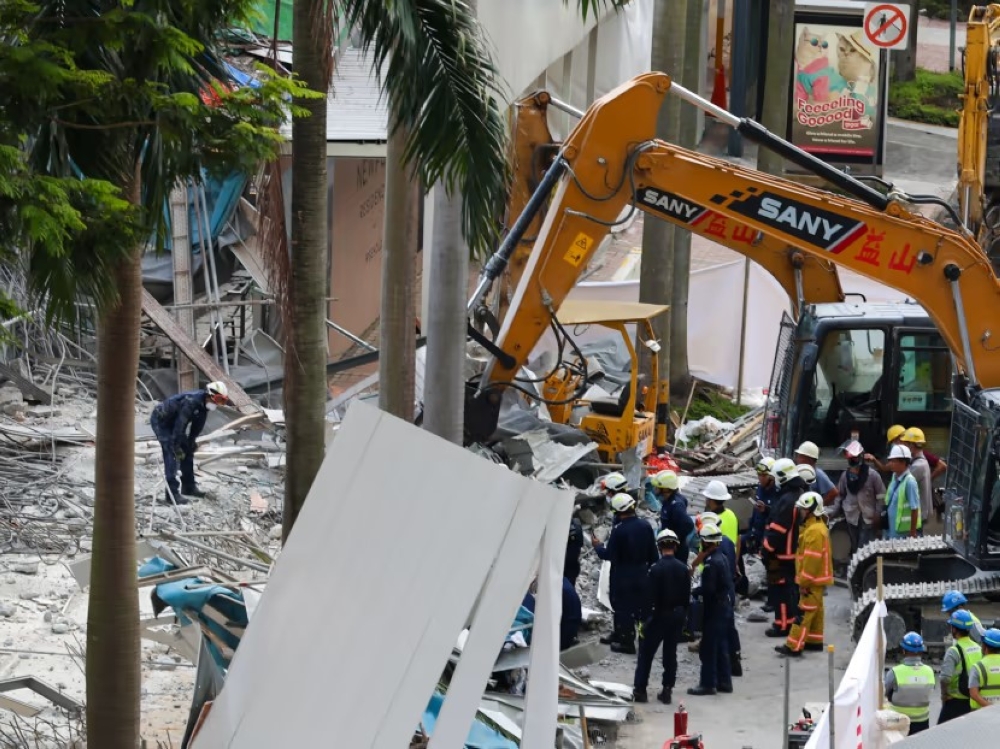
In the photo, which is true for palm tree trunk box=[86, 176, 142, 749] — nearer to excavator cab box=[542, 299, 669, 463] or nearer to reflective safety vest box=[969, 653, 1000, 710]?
reflective safety vest box=[969, 653, 1000, 710]

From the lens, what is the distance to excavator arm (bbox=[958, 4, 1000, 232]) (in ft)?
68.8

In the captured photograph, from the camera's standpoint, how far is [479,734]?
1083 centimetres

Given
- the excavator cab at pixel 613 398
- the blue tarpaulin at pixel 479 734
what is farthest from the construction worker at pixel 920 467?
the blue tarpaulin at pixel 479 734

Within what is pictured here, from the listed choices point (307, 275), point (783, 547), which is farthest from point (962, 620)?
point (307, 275)

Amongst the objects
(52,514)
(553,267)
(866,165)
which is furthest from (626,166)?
(866,165)

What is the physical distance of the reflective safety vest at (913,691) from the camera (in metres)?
11.7

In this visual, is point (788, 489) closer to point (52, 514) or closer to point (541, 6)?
point (52, 514)

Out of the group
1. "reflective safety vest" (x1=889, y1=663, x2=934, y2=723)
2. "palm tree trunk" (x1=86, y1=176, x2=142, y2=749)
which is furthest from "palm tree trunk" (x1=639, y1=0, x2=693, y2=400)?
"palm tree trunk" (x1=86, y1=176, x2=142, y2=749)

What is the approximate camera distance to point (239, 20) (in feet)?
32.4

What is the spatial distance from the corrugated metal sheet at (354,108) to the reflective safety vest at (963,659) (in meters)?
12.0

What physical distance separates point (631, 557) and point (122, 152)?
6303mm

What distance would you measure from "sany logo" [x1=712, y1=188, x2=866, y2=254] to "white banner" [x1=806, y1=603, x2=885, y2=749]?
193 inches

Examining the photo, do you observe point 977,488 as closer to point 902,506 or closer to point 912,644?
point 902,506

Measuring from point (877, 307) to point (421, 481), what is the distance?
32.0 ft
